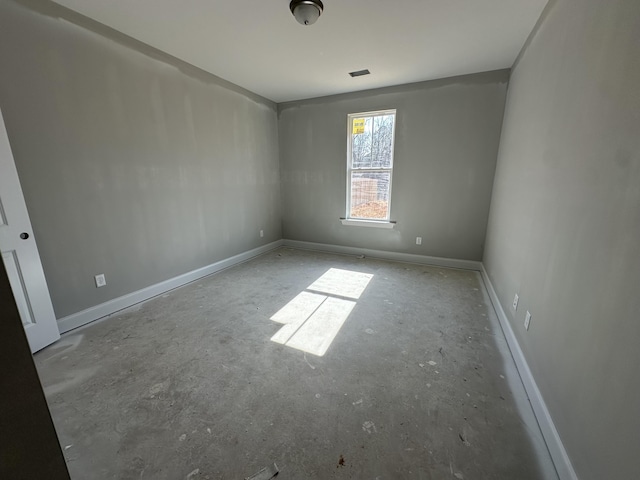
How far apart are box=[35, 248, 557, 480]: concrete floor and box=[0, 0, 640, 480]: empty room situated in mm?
14

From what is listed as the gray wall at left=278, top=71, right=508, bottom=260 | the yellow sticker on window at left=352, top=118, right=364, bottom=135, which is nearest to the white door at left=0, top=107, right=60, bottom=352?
the gray wall at left=278, top=71, right=508, bottom=260

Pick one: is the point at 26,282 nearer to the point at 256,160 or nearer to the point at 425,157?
the point at 256,160

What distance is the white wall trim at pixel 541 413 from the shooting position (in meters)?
1.17

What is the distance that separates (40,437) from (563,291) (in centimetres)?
208

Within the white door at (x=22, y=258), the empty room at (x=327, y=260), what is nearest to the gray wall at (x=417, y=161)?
the empty room at (x=327, y=260)

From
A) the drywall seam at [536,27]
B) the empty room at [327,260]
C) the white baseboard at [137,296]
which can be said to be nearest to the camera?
the empty room at [327,260]

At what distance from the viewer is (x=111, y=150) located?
2.47 metres

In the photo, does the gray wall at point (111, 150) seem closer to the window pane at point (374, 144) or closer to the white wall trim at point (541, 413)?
the window pane at point (374, 144)

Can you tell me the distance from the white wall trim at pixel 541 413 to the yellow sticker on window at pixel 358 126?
10.4 ft

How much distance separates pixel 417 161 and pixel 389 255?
4.91 feet

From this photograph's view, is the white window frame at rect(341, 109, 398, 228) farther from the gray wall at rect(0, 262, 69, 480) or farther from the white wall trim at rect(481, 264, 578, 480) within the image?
the gray wall at rect(0, 262, 69, 480)

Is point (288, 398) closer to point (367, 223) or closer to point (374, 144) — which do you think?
point (367, 223)

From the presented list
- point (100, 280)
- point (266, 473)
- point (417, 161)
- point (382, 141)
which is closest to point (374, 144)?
point (382, 141)

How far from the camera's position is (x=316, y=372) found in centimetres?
185
